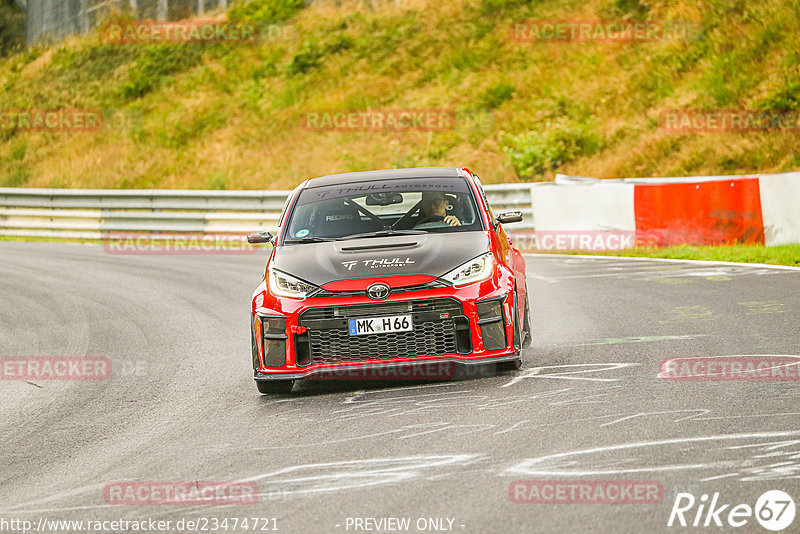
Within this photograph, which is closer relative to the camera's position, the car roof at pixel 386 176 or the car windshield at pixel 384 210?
the car windshield at pixel 384 210

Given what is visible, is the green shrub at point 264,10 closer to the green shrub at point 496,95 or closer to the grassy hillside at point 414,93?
the grassy hillside at point 414,93

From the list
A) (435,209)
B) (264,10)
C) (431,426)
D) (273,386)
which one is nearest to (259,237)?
(435,209)

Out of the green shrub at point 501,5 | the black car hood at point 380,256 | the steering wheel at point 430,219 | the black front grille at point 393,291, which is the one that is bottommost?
the black front grille at point 393,291

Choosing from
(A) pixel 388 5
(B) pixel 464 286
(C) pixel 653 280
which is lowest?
(C) pixel 653 280

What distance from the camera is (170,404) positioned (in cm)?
775

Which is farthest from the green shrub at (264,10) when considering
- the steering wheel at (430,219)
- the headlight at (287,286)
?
the headlight at (287,286)

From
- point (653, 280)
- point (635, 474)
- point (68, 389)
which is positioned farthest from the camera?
point (653, 280)

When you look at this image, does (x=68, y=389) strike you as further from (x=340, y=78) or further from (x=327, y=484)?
(x=340, y=78)

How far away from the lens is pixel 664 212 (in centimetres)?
1697

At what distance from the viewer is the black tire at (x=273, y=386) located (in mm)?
7785

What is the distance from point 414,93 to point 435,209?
25.3 m

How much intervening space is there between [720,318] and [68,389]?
5857 mm

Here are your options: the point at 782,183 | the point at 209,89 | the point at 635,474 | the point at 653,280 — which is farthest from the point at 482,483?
the point at 209,89

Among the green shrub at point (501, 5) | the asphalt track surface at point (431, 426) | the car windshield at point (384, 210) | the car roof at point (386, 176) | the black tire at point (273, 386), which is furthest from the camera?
the green shrub at point (501, 5)
